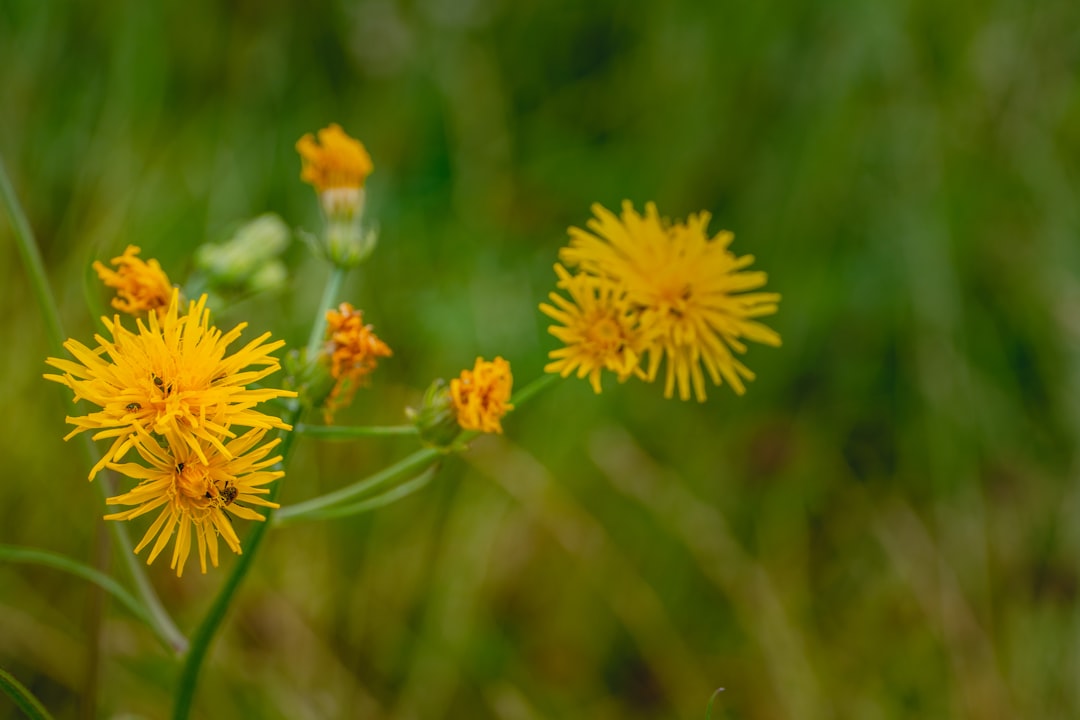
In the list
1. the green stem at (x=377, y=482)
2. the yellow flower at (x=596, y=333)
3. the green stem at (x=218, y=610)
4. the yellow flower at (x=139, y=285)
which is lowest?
the green stem at (x=218, y=610)

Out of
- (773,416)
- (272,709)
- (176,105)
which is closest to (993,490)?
(773,416)

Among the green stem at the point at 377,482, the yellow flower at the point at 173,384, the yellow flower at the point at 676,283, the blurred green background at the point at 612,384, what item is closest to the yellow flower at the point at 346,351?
the green stem at the point at 377,482

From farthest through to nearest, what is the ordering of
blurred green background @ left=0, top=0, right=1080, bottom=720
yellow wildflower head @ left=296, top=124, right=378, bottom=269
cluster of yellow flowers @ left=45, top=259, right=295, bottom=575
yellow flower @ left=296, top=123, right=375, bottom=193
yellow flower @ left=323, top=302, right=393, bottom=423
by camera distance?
blurred green background @ left=0, top=0, right=1080, bottom=720 < yellow flower @ left=296, top=123, right=375, bottom=193 < yellow wildflower head @ left=296, top=124, right=378, bottom=269 < yellow flower @ left=323, top=302, right=393, bottom=423 < cluster of yellow flowers @ left=45, top=259, right=295, bottom=575

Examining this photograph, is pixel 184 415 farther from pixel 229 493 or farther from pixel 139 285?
pixel 139 285

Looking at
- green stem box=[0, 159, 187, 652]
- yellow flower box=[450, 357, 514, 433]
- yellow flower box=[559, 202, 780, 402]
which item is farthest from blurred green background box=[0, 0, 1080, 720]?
yellow flower box=[559, 202, 780, 402]

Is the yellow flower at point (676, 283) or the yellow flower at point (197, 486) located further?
the yellow flower at point (676, 283)

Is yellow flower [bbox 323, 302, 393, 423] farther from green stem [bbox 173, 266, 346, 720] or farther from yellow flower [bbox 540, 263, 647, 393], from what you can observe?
yellow flower [bbox 540, 263, 647, 393]

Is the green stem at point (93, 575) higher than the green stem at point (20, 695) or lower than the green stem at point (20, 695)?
higher

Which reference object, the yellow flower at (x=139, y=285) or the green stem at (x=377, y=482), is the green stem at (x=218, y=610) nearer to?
the green stem at (x=377, y=482)

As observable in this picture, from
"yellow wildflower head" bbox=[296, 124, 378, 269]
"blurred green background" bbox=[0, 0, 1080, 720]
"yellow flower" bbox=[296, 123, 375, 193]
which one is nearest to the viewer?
"yellow wildflower head" bbox=[296, 124, 378, 269]
